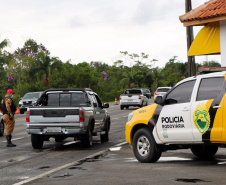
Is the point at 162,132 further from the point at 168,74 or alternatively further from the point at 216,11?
the point at 168,74

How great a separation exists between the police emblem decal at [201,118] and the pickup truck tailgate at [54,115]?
4.68 metres

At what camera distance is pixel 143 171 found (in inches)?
373

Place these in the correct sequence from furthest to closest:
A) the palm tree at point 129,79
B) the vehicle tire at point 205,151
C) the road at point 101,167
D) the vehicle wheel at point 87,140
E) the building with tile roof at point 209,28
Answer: the palm tree at point 129,79 < the building with tile roof at point 209,28 < the vehicle wheel at point 87,140 < the vehicle tire at point 205,151 < the road at point 101,167

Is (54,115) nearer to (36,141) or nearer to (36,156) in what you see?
(36,141)

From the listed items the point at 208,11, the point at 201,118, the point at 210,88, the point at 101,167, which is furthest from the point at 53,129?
the point at 208,11

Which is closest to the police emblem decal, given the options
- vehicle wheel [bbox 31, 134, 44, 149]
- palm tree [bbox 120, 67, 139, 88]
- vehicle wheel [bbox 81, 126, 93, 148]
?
vehicle wheel [bbox 81, 126, 93, 148]

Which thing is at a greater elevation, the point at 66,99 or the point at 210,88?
the point at 210,88

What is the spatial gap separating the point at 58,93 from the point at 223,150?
5.28 meters

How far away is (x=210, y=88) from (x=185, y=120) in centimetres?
81

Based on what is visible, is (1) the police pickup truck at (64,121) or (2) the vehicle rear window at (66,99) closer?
(1) the police pickup truck at (64,121)

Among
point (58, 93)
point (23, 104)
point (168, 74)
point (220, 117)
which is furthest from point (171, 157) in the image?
point (168, 74)

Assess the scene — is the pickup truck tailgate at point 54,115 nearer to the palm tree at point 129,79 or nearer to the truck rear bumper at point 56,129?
the truck rear bumper at point 56,129

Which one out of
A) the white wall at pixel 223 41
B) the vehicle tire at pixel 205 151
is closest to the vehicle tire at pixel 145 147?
the vehicle tire at pixel 205 151

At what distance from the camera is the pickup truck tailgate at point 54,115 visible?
1385 cm
